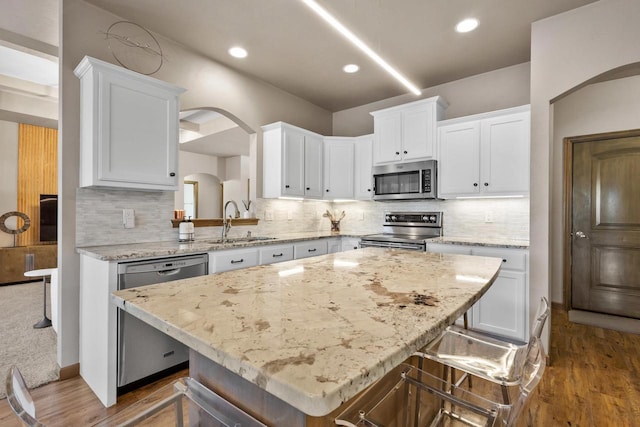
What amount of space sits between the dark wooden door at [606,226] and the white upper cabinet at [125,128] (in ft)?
14.5

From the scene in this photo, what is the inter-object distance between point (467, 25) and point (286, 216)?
2838 mm

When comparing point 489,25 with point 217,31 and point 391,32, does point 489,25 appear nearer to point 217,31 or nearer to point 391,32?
point 391,32

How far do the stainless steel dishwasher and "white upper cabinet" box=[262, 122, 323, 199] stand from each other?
1.63 metres

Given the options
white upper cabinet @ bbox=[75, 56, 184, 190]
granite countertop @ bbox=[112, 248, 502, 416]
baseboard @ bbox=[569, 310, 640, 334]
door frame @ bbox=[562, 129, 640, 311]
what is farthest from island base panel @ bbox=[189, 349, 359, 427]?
door frame @ bbox=[562, 129, 640, 311]

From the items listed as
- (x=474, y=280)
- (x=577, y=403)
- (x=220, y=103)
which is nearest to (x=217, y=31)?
(x=220, y=103)

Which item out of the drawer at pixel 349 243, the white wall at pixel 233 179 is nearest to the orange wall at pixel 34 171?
the white wall at pixel 233 179

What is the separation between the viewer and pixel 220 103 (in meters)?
3.31

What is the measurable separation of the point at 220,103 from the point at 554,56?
123 inches

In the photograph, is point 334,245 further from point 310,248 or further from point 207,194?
point 207,194

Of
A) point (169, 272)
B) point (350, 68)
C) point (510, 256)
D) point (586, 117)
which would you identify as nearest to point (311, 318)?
point (169, 272)

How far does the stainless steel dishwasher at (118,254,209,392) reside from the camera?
6.42ft

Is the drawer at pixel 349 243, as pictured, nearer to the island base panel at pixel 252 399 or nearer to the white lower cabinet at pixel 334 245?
the white lower cabinet at pixel 334 245

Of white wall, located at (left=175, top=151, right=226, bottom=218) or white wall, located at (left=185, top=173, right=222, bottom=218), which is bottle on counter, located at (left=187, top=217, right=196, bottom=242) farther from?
white wall, located at (left=185, top=173, right=222, bottom=218)

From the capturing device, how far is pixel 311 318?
31.0 inches
